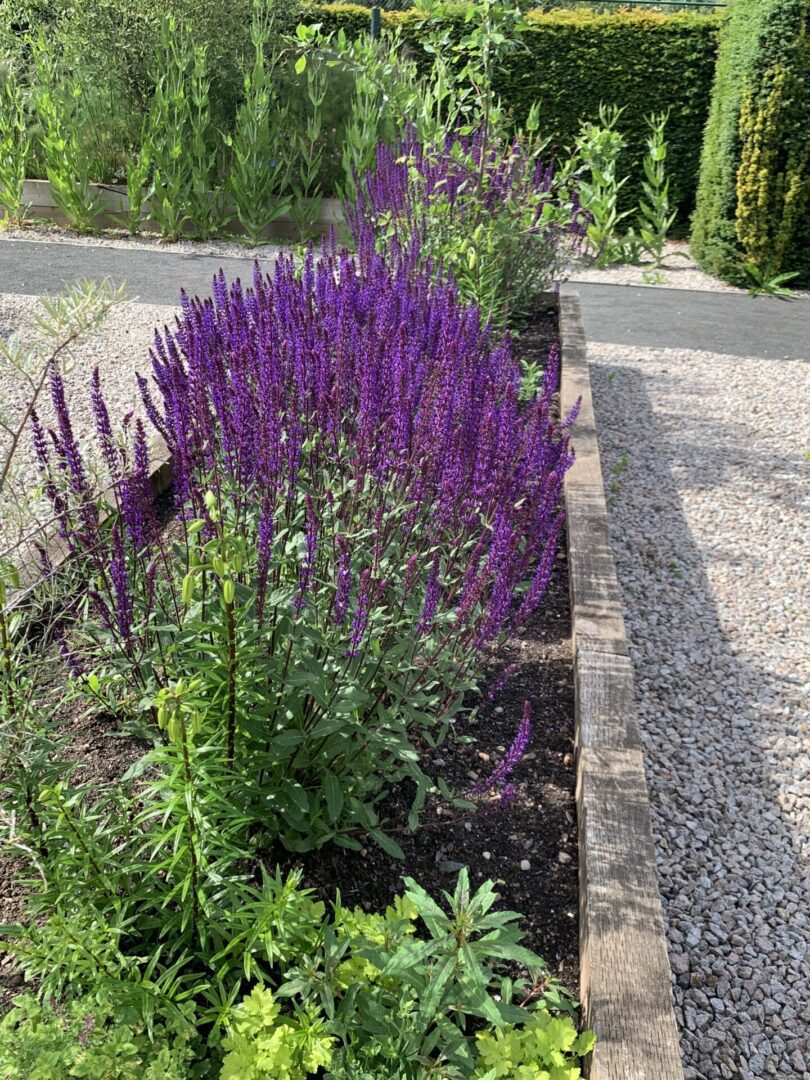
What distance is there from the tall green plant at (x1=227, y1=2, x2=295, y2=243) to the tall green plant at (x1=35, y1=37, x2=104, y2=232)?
4.75ft

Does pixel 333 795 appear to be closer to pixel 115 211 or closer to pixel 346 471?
pixel 346 471

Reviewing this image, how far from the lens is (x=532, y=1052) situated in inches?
54.6

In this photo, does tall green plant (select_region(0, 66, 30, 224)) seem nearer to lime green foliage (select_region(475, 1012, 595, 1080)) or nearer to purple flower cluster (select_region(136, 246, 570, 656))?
purple flower cluster (select_region(136, 246, 570, 656))

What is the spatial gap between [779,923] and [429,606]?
4.64 ft

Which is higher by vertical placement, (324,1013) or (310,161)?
(310,161)

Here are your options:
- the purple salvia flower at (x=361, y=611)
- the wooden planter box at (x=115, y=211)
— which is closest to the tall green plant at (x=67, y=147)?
the wooden planter box at (x=115, y=211)

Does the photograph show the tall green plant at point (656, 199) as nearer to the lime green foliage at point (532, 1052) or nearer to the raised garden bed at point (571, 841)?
the raised garden bed at point (571, 841)

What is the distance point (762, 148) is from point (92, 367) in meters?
6.81

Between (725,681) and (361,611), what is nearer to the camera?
(361,611)

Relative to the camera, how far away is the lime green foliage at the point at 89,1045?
117 centimetres

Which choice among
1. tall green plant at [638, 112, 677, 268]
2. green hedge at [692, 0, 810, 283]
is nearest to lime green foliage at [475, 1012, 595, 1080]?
green hedge at [692, 0, 810, 283]

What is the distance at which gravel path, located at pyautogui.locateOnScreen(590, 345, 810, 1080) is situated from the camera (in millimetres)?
2051

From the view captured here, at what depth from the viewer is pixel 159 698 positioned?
110cm

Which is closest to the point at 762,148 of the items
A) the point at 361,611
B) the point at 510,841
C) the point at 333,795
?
the point at 510,841
